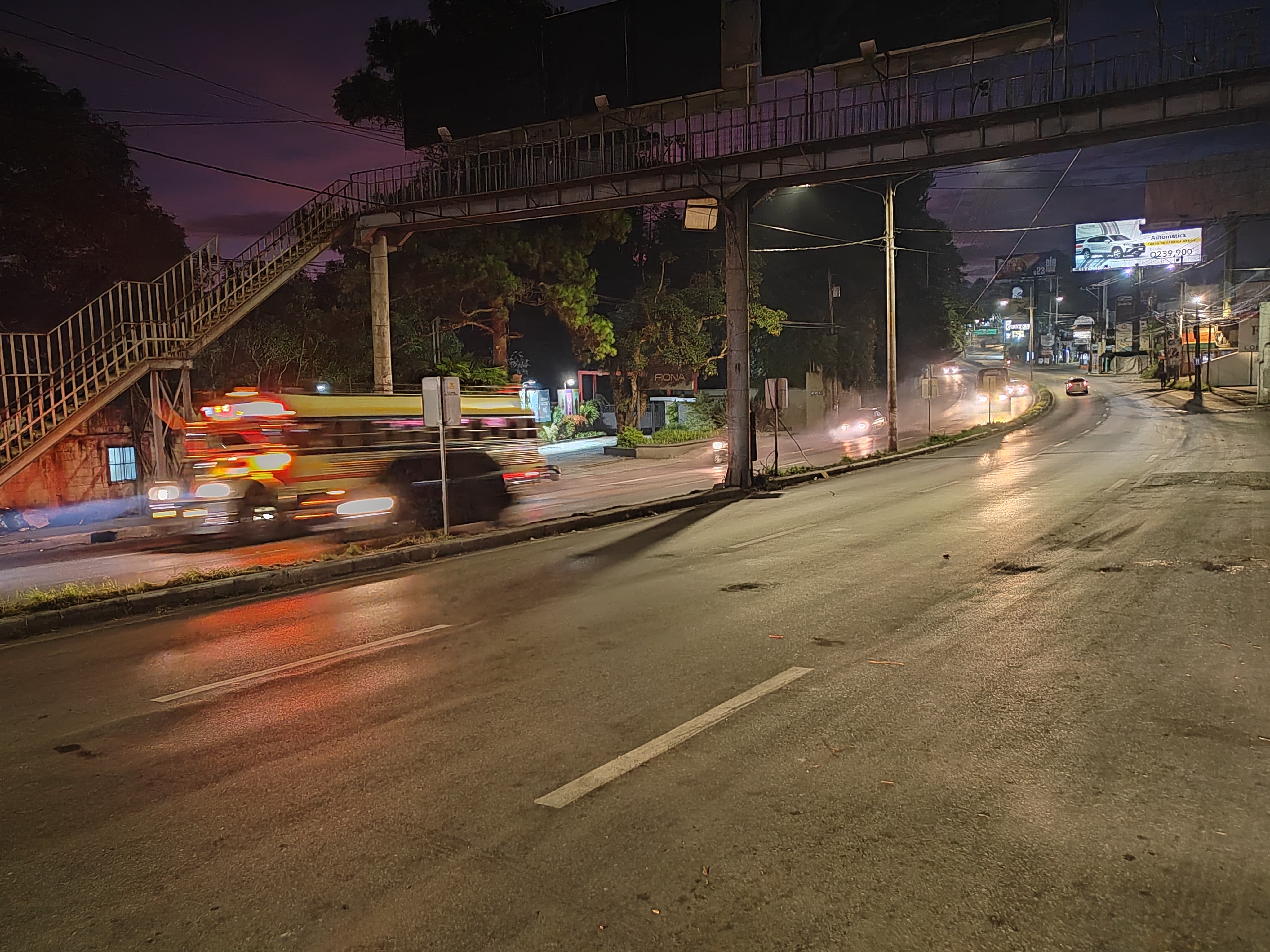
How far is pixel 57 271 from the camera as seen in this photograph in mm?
29141

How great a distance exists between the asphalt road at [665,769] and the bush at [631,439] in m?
27.6

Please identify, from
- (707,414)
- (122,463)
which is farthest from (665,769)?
(707,414)

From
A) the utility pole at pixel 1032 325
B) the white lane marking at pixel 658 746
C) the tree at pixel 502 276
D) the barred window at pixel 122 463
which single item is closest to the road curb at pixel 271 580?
the white lane marking at pixel 658 746

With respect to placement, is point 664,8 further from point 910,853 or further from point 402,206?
point 910,853

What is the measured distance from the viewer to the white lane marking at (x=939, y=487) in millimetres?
18734

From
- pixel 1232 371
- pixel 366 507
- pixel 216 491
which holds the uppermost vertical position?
pixel 1232 371

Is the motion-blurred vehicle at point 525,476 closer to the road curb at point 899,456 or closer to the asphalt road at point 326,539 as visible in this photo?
the asphalt road at point 326,539

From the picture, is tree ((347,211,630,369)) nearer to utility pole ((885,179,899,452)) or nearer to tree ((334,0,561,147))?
tree ((334,0,561,147))

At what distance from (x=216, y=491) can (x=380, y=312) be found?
49.2ft

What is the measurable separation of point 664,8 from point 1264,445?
22876mm

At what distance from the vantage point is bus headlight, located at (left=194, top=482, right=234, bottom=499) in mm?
14273

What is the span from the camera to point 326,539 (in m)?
15.2

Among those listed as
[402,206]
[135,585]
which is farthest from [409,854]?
[402,206]

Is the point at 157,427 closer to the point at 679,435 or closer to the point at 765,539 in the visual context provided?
the point at 765,539
